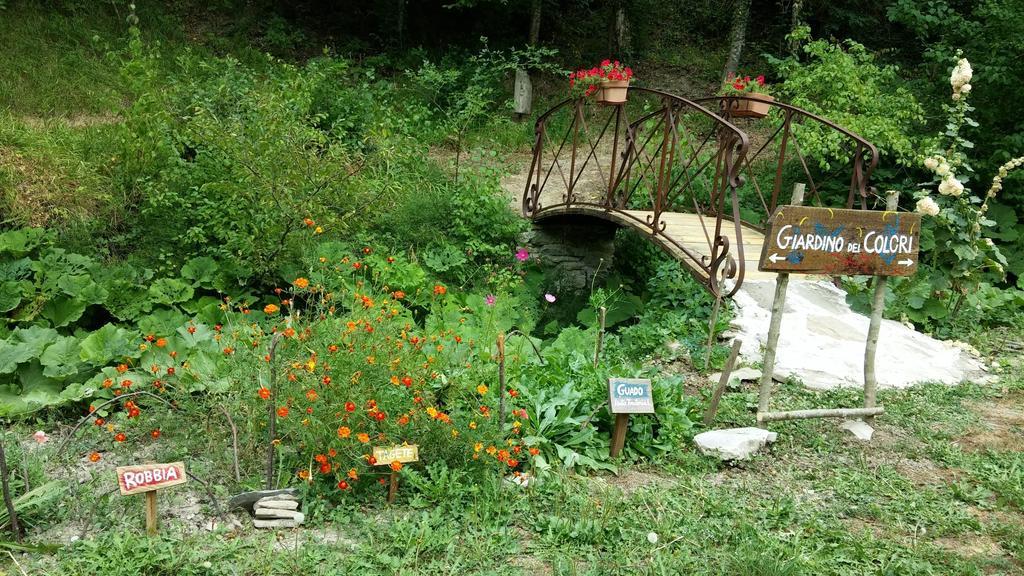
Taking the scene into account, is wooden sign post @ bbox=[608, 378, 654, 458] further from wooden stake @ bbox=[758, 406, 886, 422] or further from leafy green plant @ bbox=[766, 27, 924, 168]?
leafy green plant @ bbox=[766, 27, 924, 168]

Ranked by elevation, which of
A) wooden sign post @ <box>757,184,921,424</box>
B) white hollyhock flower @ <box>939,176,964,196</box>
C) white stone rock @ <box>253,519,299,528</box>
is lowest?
white stone rock @ <box>253,519,299,528</box>

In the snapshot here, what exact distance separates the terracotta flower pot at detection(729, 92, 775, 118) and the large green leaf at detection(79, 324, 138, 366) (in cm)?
475

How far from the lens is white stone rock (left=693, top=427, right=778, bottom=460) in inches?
143

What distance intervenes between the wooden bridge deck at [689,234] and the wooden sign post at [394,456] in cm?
256

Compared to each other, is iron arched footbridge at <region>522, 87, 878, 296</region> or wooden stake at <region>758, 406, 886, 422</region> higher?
iron arched footbridge at <region>522, 87, 878, 296</region>

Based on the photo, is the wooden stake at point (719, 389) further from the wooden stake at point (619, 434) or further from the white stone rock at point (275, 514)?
the white stone rock at point (275, 514)

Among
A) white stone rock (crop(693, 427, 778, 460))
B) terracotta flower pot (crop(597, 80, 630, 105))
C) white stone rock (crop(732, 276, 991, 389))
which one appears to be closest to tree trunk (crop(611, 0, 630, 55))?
terracotta flower pot (crop(597, 80, 630, 105))

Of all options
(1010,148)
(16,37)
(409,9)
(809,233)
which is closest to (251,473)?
(809,233)

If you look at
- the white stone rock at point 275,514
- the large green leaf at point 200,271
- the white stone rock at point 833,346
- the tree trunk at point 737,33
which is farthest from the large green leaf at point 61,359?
the tree trunk at point 737,33

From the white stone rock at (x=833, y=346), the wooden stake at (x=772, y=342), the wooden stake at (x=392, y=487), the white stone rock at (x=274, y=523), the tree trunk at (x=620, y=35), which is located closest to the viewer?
the white stone rock at (x=274, y=523)

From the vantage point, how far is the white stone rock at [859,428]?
3.98 meters

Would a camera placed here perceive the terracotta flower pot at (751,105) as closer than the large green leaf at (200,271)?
No

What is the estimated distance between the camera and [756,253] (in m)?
5.55

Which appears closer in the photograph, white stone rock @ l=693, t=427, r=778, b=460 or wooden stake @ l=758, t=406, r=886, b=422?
white stone rock @ l=693, t=427, r=778, b=460
